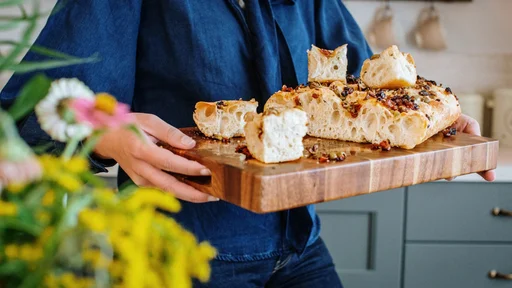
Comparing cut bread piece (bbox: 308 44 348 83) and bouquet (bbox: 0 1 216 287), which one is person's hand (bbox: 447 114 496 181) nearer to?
cut bread piece (bbox: 308 44 348 83)

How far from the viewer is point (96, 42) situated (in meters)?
1.07

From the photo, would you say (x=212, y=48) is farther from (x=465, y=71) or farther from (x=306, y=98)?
(x=465, y=71)

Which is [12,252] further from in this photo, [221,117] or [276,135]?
[221,117]

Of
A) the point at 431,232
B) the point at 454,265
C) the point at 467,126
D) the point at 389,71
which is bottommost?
the point at 454,265

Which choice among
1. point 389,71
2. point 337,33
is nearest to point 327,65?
point 389,71

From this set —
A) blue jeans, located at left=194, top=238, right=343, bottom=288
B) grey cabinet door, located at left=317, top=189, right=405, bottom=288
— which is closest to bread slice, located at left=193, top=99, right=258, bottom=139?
blue jeans, located at left=194, top=238, right=343, bottom=288

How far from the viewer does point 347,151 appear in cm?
95

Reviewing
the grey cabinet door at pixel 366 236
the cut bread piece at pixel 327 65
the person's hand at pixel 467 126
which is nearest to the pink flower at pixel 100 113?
the cut bread piece at pixel 327 65

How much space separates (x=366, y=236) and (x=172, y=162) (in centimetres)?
145

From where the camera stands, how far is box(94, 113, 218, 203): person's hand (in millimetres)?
834

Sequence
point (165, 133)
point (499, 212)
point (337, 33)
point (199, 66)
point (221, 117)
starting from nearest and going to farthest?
point (165, 133)
point (221, 117)
point (199, 66)
point (337, 33)
point (499, 212)

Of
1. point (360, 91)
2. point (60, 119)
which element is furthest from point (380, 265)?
point (60, 119)

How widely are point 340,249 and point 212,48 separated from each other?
125cm

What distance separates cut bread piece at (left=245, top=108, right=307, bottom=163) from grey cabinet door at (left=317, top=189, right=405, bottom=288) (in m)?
1.28
